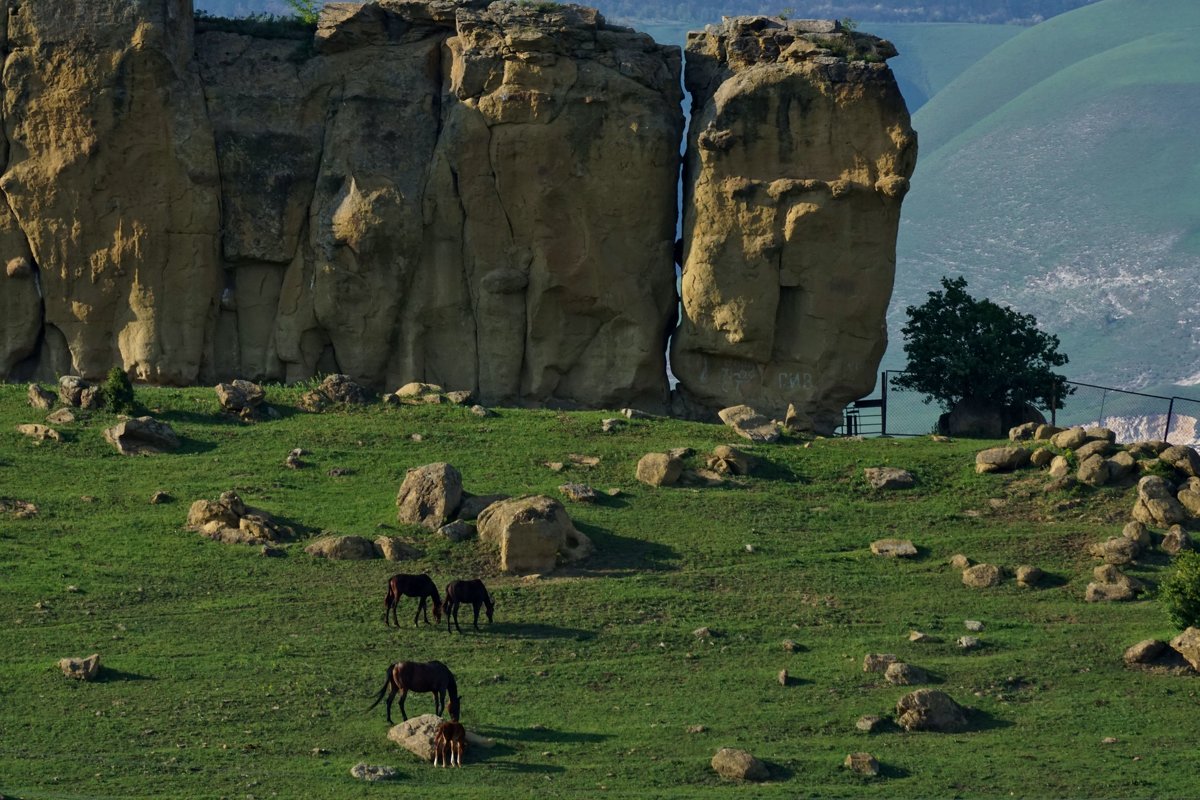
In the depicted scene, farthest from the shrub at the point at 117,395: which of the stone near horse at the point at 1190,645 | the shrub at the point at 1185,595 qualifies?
the stone near horse at the point at 1190,645

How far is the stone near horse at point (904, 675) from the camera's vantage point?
36.6m

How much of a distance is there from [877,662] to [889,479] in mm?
10476

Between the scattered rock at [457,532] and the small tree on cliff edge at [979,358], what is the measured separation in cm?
1751

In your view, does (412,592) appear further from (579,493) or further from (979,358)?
(979,358)

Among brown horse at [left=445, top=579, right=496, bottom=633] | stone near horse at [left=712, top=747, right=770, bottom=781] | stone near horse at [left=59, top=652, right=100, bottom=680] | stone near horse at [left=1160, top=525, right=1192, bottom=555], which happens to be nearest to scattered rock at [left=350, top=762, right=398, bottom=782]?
stone near horse at [left=712, top=747, right=770, bottom=781]

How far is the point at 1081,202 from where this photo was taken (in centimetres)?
16062

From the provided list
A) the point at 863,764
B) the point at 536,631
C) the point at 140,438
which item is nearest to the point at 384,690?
the point at 536,631

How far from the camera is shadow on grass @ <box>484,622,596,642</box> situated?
38.4 meters

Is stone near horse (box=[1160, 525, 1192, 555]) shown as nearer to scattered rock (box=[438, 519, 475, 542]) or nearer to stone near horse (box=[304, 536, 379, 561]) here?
scattered rock (box=[438, 519, 475, 542])

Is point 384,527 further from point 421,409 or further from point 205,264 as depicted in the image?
point 205,264

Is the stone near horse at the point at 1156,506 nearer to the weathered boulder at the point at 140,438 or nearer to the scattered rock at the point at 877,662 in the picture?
the scattered rock at the point at 877,662

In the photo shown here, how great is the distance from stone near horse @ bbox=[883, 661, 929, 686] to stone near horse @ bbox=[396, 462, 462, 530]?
1027 cm

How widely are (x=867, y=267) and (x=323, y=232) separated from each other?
13178mm

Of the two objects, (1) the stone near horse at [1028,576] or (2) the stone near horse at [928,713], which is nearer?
→ (2) the stone near horse at [928,713]
